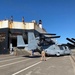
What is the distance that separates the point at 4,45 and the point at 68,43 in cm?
1755

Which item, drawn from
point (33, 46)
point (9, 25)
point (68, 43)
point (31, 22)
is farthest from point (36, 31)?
point (33, 46)

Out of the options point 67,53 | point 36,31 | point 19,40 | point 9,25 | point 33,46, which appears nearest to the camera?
point 33,46

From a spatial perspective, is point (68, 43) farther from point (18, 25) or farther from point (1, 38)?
point (1, 38)

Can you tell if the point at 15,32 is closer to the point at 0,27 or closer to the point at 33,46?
the point at 0,27

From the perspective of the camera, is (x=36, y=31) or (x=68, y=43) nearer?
(x=68, y=43)

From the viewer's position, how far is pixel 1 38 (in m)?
53.5

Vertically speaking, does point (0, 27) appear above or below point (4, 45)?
above

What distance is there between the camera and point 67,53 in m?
44.6

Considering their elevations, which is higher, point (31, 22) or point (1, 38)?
point (31, 22)

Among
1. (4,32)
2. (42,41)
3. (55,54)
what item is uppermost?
(4,32)

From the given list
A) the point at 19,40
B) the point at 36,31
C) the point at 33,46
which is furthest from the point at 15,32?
the point at 33,46

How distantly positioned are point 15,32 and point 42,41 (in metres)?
15.6

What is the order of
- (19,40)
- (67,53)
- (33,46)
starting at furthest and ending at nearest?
(67,53), (19,40), (33,46)

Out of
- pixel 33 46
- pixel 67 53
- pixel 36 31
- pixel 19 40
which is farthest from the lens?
pixel 36 31
